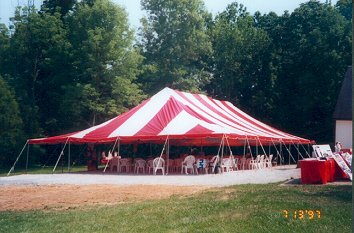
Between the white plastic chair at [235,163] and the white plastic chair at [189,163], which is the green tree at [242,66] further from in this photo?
the white plastic chair at [189,163]

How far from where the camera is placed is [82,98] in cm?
2783

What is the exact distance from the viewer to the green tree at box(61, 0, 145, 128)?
2770cm

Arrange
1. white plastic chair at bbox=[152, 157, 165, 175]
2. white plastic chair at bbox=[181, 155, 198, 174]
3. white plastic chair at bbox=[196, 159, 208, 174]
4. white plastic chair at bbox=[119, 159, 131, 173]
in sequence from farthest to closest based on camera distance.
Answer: white plastic chair at bbox=[119, 159, 131, 173] < white plastic chair at bbox=[181, 155, 198, 174] < white plastic chair at bbox=[196, 159, 208, 174] < white plastic chair at bbox=[152, 157, 165, 175]

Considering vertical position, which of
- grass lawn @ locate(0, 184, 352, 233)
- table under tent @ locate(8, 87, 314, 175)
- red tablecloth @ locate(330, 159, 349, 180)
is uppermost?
table under tent @ locate(8, 87, 314, 175)

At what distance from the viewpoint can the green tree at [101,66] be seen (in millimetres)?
27703

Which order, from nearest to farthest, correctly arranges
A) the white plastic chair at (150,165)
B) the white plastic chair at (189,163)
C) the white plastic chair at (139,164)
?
the white plastic chair at (189,163) < the white plastic chair at (150,165) < the white plastic chair at (139,164)

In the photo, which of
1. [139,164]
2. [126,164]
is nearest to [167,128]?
[139,164]

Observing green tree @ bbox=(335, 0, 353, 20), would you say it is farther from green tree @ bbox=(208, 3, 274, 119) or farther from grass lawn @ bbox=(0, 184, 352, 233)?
grass lawn @ bbox=(0, 184, 352, 233)

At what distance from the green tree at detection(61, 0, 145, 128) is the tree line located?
64mm

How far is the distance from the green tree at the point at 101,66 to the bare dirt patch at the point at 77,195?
A: 16307mm

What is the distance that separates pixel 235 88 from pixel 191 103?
52.1 ft

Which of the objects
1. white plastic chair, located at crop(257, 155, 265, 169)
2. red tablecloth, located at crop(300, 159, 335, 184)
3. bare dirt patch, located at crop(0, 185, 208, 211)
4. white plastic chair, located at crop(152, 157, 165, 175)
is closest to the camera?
bare dirt patch, located at crop(0, 185, 208, 211)

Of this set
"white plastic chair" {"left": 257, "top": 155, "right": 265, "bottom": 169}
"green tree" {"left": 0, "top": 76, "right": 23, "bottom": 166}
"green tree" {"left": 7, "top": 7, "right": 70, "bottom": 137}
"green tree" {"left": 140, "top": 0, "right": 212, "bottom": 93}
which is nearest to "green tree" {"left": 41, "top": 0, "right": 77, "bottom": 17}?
"green tree" {"left": 7, "top": 7, "right": 70, "bottom": 137}
